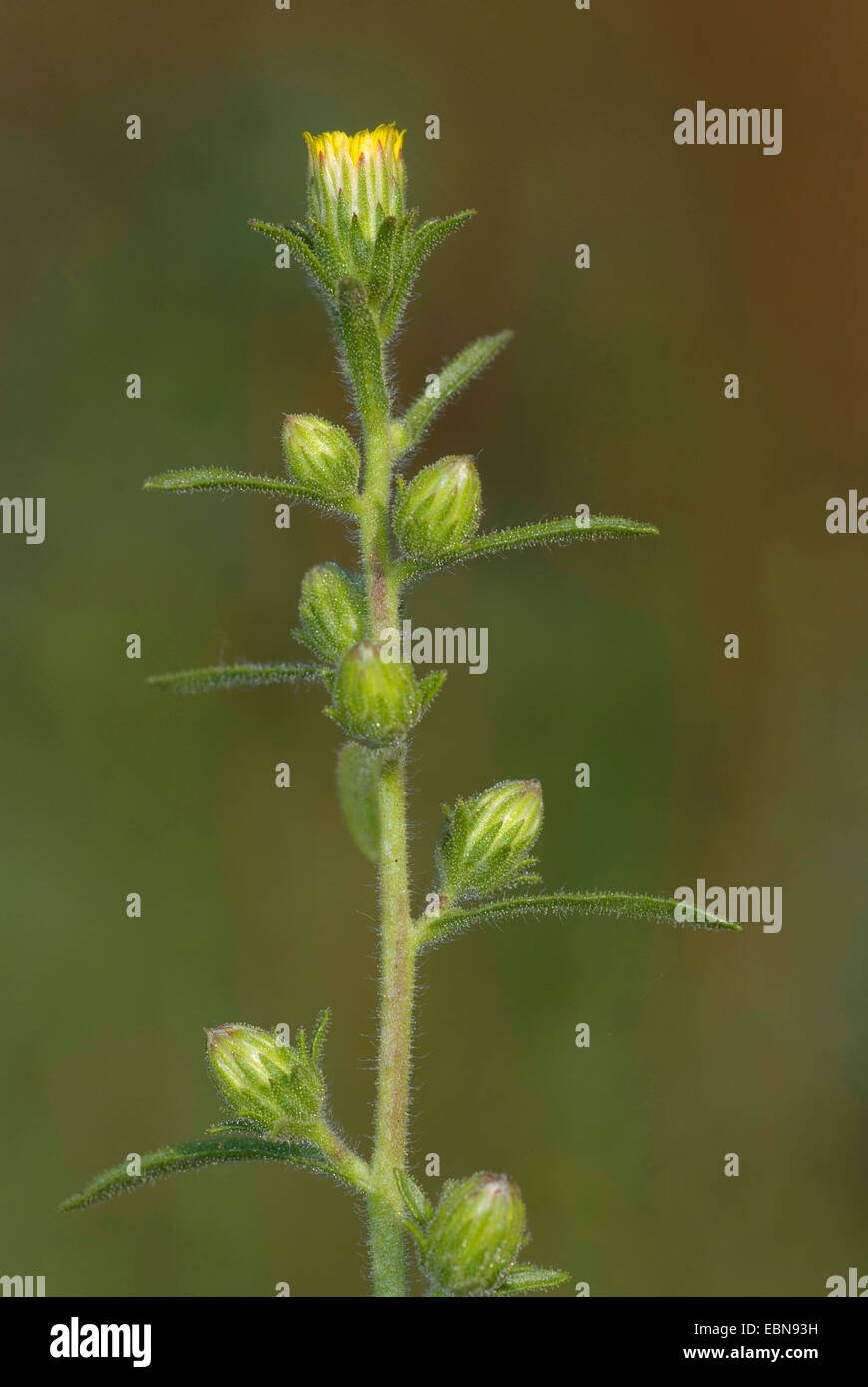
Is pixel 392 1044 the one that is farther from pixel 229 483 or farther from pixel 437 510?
pixel 229 483

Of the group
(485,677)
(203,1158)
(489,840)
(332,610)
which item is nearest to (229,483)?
(332,610)

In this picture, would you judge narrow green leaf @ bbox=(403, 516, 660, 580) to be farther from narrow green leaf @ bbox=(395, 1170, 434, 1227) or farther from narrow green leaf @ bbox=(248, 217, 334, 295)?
narrow green leaf @ bbox=(395, 1170, 434, 1227)

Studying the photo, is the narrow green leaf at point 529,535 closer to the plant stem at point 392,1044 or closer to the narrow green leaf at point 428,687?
the narrow green leaf at point 428,687

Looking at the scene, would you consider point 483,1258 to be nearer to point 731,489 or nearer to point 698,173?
point 731,489

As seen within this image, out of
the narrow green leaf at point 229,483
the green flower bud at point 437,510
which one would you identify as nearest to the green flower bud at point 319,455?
the narrow green leaf at point 229,483

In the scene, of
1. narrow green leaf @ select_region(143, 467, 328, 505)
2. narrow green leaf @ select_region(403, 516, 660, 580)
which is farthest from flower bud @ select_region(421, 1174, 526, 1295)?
narrow green leaf @ select_region(143, 467, 328, 505)
